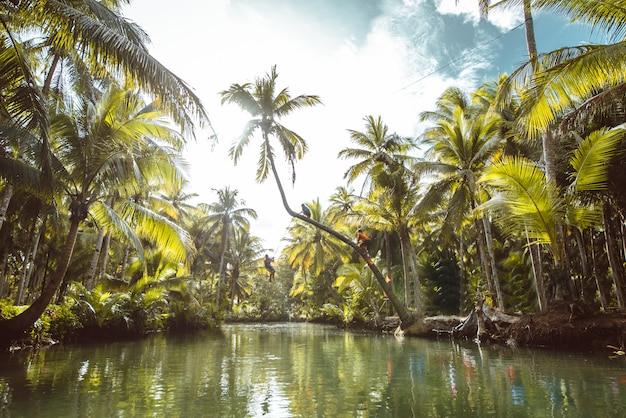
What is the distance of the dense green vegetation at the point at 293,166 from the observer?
6.15m

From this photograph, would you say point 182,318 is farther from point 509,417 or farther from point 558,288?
point 509,417

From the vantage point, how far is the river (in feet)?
13.1

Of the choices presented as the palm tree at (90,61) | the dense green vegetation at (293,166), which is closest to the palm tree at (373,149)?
the dense green vegetation at (293,166)

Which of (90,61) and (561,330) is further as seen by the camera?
(561,330)

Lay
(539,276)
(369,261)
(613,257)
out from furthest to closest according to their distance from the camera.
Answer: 1. (369,261)
2. (539,276)
3. (613,257)

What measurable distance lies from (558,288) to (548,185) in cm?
288

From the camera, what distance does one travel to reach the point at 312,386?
17.5 feet

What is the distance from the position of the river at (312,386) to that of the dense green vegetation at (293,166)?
3.05 meters

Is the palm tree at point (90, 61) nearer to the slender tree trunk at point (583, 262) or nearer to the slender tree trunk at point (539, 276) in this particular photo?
the slender tree trunk at point (539, 276)

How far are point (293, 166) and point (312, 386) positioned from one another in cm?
1039

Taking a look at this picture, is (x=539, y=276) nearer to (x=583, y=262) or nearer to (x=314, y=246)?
(x=583, y=262)

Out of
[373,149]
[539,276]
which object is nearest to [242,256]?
[373,149]

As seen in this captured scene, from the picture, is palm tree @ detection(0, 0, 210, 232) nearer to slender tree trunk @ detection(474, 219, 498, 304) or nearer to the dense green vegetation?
the dense green vegetation

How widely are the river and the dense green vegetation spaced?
3052mm
